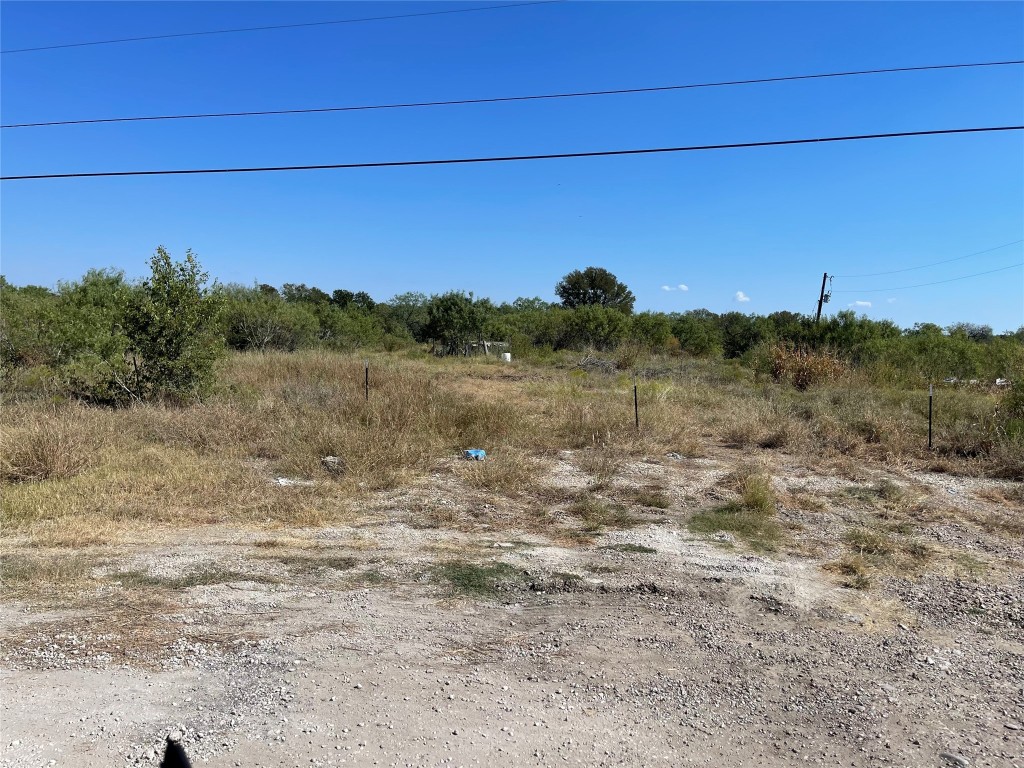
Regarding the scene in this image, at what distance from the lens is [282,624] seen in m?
3.96

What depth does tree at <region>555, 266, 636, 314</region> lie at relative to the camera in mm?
70250

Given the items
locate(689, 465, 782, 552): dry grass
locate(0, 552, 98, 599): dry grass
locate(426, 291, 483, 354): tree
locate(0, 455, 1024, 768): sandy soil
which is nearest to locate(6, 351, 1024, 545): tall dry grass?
locate(0, 552, 98, 599): dry grass

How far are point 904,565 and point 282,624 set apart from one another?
4600mm

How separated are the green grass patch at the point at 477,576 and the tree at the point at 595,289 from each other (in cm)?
6544

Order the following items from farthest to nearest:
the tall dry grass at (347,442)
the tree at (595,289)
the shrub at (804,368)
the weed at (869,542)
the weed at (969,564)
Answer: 1. the tree at (595,289)
2. the shrub at (804,368)
3. the tall dry grass at (347,442)
4. the weed at (869,542)
5. the weed at (969,564)

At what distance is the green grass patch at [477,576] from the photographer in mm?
4555

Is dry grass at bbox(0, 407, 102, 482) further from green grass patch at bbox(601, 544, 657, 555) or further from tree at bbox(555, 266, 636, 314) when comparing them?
tree at bbox(555, 266, 636, 314)

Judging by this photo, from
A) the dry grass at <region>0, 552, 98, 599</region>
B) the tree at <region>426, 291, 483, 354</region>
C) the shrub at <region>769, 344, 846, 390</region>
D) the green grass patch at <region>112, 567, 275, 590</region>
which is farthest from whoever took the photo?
the tree at <region>426, 291, 483, 354</region>

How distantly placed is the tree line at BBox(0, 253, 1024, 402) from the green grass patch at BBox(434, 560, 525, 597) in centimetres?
892

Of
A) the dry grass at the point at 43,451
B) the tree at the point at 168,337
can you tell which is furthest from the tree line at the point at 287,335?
the dry grass at the point at 43,451

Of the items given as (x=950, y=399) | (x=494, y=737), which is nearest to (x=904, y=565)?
(x=494, y=737)

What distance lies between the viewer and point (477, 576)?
4.78 meters

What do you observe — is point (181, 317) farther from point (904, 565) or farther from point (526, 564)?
point (904, 565)

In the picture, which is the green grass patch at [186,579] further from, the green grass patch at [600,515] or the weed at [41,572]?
the green grass patch at [600,515]
